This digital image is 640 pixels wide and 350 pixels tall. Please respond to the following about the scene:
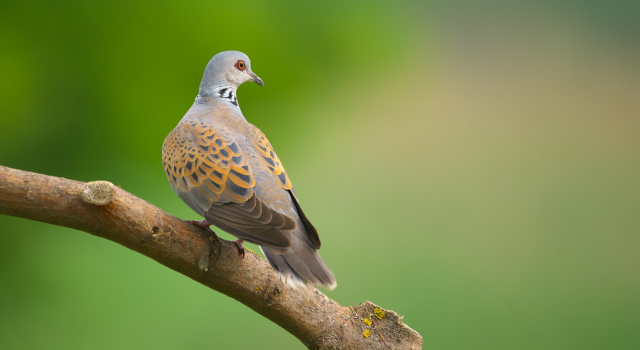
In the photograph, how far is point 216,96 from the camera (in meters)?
2.65

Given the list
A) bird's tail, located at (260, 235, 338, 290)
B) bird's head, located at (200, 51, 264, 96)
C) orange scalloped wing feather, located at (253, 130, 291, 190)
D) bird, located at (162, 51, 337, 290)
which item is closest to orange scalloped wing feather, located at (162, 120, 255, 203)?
bird, located at (162, 51, 337, 290)

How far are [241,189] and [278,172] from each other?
0.28 meters

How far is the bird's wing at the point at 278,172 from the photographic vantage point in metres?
1.93

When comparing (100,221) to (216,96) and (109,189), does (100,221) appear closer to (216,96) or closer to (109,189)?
(109,189)

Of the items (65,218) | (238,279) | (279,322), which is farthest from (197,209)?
(279,322)

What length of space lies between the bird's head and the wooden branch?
997 mm

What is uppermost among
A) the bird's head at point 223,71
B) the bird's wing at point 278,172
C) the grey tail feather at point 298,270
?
A: the bird's head at point 223,71

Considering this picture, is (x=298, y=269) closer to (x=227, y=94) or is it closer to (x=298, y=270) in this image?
(x=298, y=270)

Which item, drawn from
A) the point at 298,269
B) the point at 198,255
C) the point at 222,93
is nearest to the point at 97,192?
the point at 198,255

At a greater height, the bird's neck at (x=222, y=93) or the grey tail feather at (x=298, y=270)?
the bird's neck at (x=222, y=93)

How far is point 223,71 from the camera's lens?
105 inches

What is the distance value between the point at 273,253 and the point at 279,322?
1.90 feet

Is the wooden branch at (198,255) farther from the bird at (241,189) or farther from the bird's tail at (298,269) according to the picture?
the bird's tail at (298,269)

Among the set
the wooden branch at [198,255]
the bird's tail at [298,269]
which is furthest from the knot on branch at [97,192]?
the bird's tail at [298,269]
